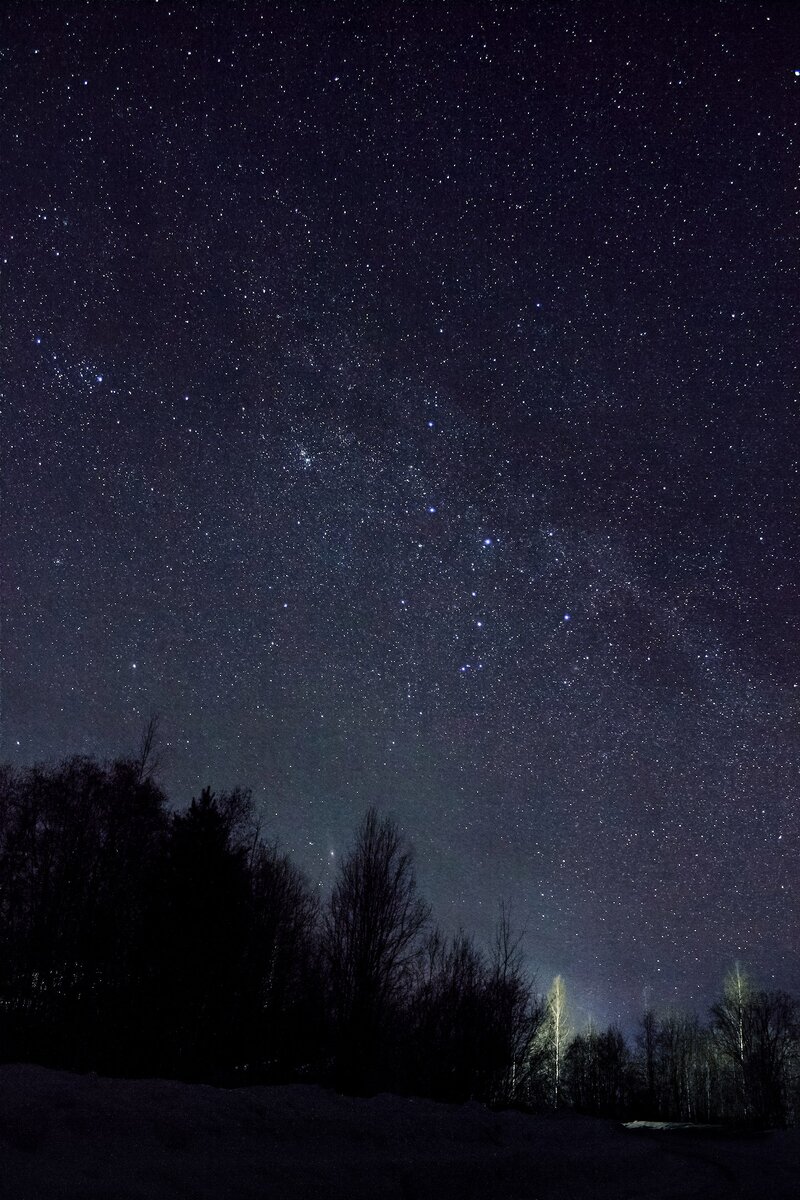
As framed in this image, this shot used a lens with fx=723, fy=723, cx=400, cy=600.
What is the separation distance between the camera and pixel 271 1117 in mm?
6797

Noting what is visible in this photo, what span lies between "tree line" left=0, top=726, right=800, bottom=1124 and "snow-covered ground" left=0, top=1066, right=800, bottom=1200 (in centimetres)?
1363

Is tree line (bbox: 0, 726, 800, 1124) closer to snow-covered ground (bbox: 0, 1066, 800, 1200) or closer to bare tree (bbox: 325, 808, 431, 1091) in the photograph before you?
bare tree (bbox: 325, 808, 431, 1091)

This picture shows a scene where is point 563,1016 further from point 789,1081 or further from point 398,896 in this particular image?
point 398,896

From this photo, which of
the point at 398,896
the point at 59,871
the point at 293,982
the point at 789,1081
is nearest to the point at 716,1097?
the point at 789,1081

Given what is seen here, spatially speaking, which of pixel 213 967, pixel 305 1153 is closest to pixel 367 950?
pixel 213 967

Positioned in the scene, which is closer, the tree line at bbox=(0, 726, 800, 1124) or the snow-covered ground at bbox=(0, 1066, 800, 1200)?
the snow-covered ground at bbox=(0, 1066, 800, 1200)

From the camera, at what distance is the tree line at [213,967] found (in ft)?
66.8

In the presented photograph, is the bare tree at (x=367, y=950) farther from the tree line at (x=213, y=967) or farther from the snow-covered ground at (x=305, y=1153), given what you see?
the snow-covered ground at (x=305, y=1153)

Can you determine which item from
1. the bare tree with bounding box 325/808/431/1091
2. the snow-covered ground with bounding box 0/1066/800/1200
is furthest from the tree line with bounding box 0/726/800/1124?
the snow-covered ground with bounding box 0/1066/800/1200

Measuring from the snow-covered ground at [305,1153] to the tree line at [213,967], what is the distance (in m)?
13.6

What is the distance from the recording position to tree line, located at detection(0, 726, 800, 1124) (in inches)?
802

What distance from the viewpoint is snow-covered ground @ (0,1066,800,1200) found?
488 cm

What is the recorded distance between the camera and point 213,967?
20641mm

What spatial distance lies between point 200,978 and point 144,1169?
17352 millimetres
